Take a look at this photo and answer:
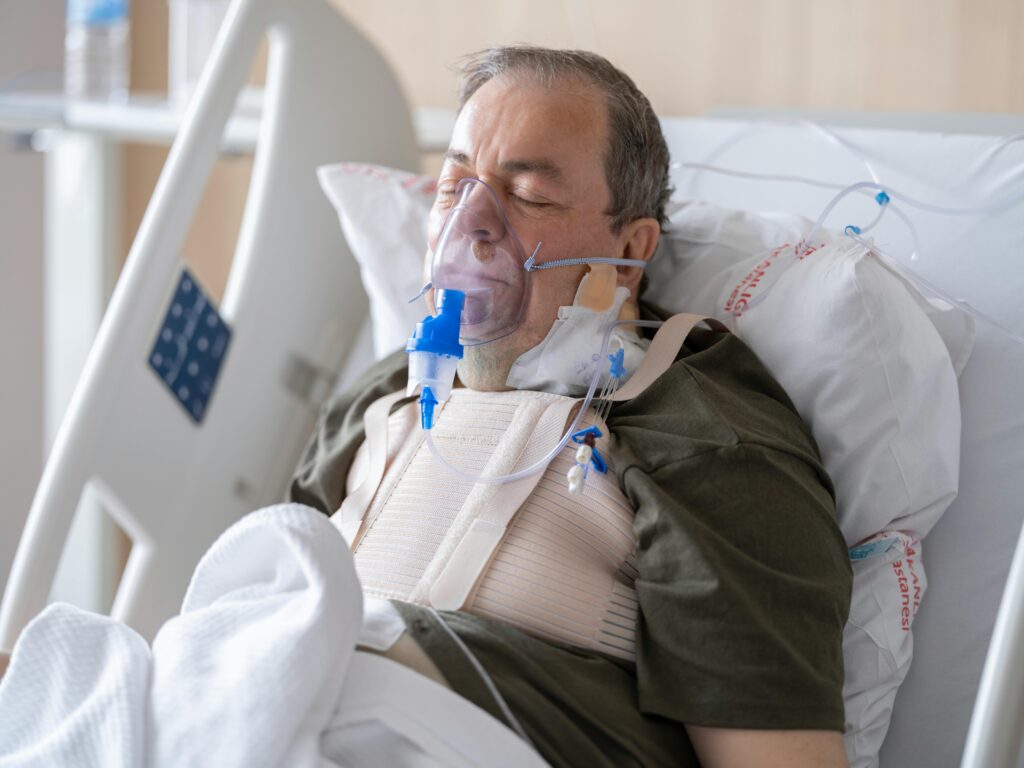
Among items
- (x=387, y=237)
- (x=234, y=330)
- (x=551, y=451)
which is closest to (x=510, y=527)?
(x=551, y=451)

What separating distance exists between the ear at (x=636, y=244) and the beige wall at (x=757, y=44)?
2.16ft

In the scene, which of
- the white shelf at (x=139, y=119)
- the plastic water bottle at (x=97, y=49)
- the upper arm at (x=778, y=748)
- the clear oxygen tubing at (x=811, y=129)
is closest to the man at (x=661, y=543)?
the upper arm at (x=778, y=748)

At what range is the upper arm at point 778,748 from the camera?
3.94ft

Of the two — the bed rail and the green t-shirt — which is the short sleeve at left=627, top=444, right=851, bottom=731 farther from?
the bed rail

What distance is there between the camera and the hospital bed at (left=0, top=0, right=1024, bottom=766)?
150 cm

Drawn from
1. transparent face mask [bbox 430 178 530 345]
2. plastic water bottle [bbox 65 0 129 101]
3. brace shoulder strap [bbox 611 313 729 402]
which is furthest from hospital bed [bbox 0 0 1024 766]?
plastic water bottle [bbox 65 0 129 101]

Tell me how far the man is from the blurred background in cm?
70

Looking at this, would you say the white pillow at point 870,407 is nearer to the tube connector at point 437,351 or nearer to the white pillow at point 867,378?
the white pillow at point 867,378

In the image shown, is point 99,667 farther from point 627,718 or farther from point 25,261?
point 25,261

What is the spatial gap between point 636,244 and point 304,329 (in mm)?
755

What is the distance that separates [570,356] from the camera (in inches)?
59.2

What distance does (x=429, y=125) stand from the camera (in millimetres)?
2557

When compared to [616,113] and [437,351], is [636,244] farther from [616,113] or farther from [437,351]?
[437,351]

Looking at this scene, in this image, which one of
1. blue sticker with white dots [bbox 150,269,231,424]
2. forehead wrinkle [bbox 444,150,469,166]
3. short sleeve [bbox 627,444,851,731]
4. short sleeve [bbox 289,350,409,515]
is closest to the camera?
short sleeve [bbox 627,444,851,731]
